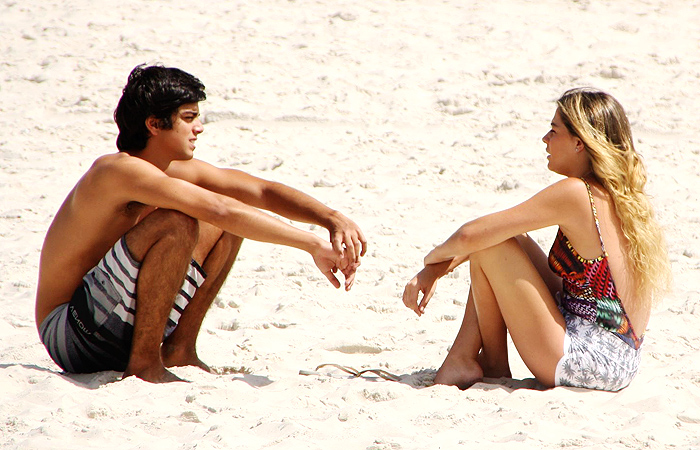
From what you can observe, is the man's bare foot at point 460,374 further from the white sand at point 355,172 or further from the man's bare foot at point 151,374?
the man's bare foot at point 151,374

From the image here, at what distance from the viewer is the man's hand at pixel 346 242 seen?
3.55 metres

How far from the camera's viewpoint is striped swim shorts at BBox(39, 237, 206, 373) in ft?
10.8

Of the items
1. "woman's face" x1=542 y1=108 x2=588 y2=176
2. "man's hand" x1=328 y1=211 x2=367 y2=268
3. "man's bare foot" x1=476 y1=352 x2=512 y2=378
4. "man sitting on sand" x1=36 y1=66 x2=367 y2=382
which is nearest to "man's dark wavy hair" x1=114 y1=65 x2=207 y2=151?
"man sitting on sand" x1=36 y1=66 x2=367 y2=382

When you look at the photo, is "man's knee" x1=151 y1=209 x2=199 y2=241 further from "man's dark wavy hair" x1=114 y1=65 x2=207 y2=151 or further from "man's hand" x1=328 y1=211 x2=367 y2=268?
"man's hand" x1=328 y1=211 x2=367 y2=268

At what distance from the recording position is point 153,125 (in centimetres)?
352

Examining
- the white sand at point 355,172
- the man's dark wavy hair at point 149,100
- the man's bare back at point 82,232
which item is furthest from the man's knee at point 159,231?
the white sand at point 355,172

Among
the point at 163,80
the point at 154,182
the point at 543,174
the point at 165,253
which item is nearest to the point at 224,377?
the point at 165,253

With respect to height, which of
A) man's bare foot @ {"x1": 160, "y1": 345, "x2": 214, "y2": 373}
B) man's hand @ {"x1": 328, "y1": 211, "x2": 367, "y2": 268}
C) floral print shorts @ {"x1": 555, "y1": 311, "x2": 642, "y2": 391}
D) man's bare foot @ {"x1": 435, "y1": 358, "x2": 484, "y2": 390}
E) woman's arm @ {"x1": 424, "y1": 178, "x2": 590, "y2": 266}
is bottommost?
man's bare foot @ {"x1": 160, "y1": 345, "x2": 214, "y2": 373}

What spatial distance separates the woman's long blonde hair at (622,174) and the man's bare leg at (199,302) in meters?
1.50

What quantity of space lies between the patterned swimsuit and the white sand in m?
0.08

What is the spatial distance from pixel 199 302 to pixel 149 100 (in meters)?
0.87

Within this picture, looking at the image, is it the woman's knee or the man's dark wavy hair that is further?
the man's dark wavy hair

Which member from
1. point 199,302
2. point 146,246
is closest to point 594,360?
point 199,302

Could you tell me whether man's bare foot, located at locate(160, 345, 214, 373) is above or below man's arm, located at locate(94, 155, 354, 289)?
below
